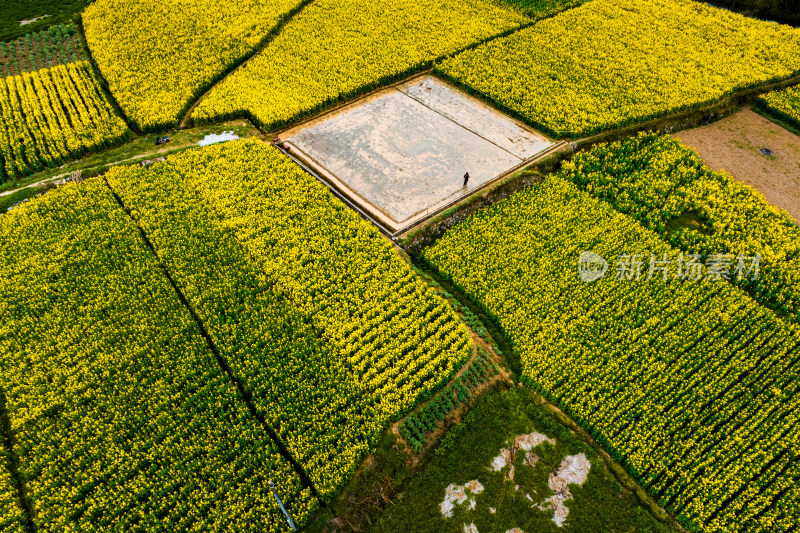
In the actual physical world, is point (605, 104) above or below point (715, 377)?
above

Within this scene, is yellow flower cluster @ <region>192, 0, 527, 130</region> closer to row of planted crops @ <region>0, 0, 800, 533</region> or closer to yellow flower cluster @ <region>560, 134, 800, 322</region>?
row of planted crops @ <region>0, 0, 800, 533</region>

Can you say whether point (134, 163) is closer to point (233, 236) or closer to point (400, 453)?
point (233, 236)

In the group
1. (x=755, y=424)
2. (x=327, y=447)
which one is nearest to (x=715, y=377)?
(x=755, y=424)

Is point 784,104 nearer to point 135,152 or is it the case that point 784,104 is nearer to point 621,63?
point 621,63

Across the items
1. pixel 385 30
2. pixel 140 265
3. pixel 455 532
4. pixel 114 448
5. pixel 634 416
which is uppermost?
pixel 385 30

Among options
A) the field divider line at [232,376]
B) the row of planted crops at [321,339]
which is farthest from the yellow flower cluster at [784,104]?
the field divider line at [232,376]

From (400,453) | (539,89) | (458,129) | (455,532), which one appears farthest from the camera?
(539,89)

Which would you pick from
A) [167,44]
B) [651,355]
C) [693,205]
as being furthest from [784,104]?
[167,44]
